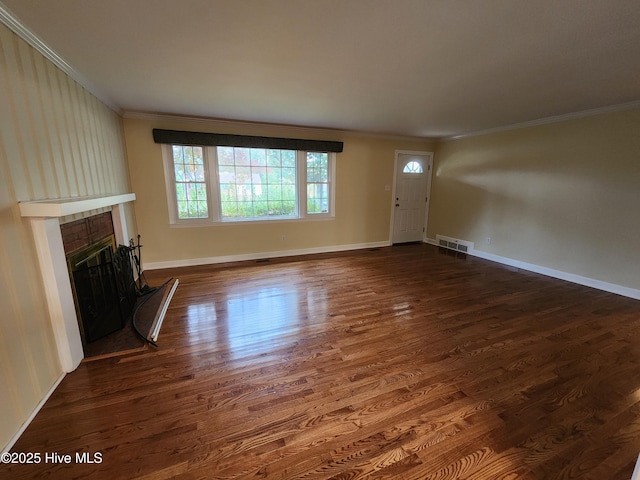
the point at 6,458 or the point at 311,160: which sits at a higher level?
the point at 311,160

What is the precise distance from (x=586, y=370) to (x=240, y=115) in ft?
15.4

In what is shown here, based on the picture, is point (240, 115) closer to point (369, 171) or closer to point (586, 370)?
point (369, 171)

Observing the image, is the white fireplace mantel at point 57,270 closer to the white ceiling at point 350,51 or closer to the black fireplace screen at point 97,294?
the black fireplace screen at point 97,294

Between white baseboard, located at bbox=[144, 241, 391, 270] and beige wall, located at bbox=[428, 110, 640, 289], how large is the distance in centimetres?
209

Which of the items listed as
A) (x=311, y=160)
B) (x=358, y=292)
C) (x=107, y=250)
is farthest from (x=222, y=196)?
(x=358, y=292)

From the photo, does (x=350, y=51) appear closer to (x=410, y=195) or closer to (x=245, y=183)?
(x=245, y=183)

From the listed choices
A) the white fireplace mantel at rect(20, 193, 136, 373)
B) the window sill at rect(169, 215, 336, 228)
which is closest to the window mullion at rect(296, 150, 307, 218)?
the window sill at rect(169, 215, 336, 228)

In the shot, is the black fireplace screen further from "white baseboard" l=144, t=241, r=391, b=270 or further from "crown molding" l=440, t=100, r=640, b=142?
"crown molding" l=440, t=100, r=640, b=142

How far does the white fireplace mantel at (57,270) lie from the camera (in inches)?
64.8

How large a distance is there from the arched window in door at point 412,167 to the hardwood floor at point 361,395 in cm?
351

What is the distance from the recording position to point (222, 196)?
14.9 ft

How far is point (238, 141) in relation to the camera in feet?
14.1

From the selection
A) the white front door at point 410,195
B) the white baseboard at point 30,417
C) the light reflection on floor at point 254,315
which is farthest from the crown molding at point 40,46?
the white front door at point 410,195

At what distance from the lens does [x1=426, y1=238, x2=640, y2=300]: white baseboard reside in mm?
3359
